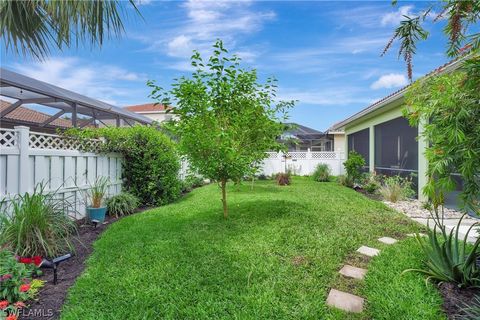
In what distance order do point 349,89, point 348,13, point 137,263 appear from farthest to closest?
point 349,89 < point 348,13 < point 137,263

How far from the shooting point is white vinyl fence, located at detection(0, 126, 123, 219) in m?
4.32

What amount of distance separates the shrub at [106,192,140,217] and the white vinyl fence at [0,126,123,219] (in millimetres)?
420

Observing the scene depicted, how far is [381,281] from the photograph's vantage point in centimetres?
293

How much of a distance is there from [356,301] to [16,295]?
3149mm

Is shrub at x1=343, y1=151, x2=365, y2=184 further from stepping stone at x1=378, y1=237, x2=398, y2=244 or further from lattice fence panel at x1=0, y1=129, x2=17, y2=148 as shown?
lattice fence panel at x1=0, y1=129, x2=17, y2=148

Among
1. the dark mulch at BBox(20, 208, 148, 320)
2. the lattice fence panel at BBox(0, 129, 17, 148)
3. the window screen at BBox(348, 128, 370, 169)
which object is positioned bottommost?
the dark mulch at BBox(20, 208, 148, 320)

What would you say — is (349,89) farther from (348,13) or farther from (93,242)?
(93,242)

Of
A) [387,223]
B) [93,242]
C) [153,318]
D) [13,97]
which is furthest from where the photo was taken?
[13,97]

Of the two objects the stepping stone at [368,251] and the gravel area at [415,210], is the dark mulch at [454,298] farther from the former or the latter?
the gravel area at [415,210]

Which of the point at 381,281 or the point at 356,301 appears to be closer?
the point at 356,301

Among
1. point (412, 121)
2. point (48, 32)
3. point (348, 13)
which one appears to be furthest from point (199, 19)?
point (412, 121)

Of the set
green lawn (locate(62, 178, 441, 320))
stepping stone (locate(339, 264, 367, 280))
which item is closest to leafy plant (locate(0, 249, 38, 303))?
green lawn (locate(62, 178, 441, 320))

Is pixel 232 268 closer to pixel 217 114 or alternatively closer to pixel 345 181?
pixel 217 114

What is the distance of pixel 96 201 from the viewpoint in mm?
5953
